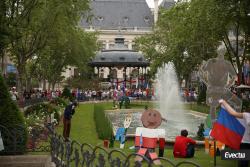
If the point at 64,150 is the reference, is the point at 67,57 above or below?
above

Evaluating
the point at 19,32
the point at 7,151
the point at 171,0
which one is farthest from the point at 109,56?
the point at 171,0

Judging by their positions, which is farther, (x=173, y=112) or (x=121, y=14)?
(x=121, y=14)

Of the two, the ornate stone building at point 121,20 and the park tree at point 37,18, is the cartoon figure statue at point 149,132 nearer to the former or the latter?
the park tree at point 37,18

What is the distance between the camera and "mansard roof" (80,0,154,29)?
127m

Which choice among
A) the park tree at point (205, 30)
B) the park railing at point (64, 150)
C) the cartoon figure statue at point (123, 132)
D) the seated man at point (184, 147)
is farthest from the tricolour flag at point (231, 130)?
the park tree at point (205, 30)

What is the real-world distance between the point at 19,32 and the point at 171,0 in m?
99.3

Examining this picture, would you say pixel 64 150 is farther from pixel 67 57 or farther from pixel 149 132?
pixel 67 57

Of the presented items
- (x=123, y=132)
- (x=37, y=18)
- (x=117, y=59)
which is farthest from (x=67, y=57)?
(x=123, y=132)

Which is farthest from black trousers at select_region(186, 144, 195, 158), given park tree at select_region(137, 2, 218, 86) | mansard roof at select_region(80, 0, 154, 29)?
mansard roof at select_region(80, 0, 154, 29)

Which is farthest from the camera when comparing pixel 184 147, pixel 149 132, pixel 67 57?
pixel 67 57

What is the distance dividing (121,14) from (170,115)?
92.2 meters

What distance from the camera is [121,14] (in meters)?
128

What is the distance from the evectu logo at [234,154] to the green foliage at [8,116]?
6980mm

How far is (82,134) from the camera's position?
76.6 feet
